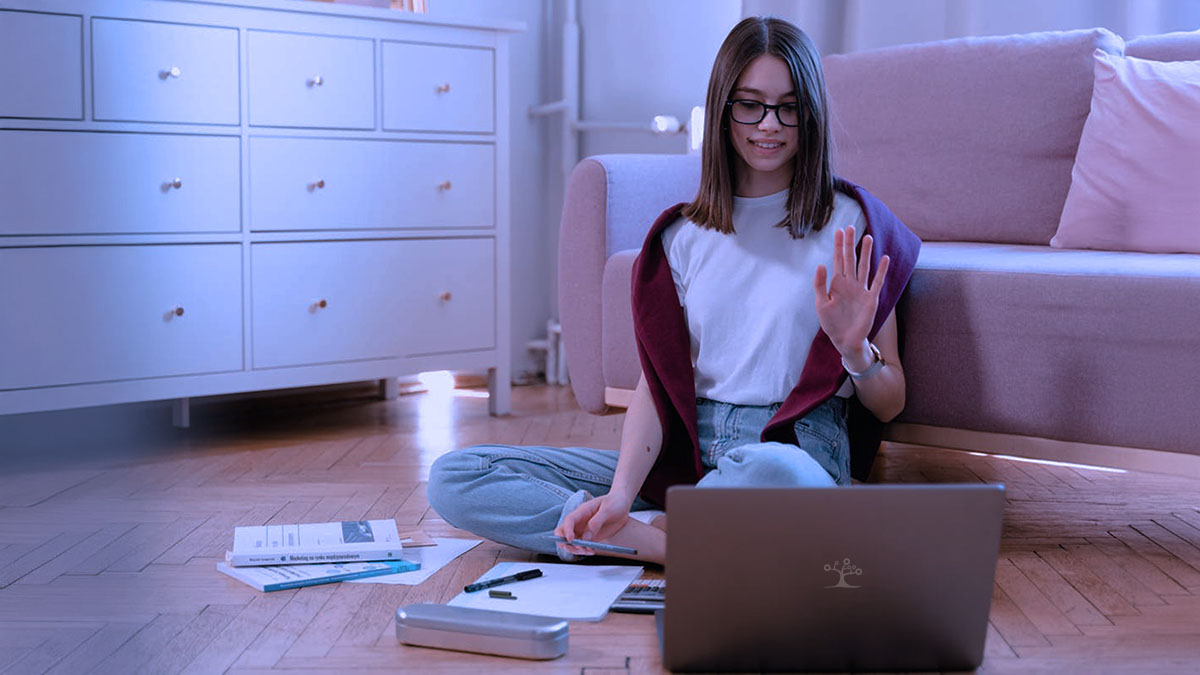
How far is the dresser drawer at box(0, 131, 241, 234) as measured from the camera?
7.97ft

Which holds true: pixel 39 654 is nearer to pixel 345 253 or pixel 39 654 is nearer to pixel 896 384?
pixel 896 384

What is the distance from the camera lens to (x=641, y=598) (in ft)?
5.23

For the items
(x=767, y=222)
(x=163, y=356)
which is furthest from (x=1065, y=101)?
(x=163, y=356)

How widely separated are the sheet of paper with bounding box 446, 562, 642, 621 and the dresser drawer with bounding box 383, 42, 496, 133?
143cm

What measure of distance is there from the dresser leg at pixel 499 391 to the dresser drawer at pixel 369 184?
35cm

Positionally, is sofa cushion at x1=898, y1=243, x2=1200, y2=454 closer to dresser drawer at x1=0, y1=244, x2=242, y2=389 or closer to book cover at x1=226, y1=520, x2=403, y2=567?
book cover at x1=226, y1=520, x2=403, y2=567

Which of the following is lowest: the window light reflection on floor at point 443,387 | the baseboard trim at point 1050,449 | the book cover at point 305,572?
the book cover at point 305,572

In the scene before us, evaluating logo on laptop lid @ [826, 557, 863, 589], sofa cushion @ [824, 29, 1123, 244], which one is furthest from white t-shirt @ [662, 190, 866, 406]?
sofa cushion @ [824, 29, 1123, 244]

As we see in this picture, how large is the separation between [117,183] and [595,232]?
3.10 ft

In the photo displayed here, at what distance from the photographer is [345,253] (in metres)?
2.84

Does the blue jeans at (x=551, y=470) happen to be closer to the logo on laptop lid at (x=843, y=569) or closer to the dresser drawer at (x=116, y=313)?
the logo on laptop lid at (x=843, y=569)

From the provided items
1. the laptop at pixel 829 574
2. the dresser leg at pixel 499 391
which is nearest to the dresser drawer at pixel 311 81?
the dresser leg at pixel 499 391

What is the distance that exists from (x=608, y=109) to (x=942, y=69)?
1271 mm

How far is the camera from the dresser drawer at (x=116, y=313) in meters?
2.45
